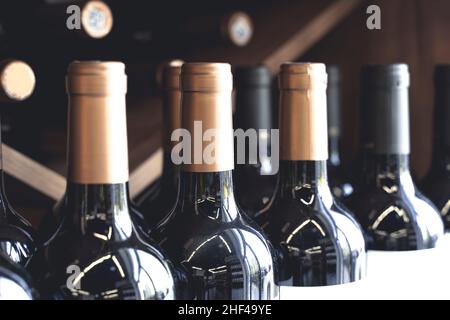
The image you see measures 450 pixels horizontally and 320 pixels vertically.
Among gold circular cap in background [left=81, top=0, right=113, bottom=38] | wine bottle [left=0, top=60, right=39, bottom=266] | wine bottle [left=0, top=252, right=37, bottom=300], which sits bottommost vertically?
wine bottle [left=0, top=252, right=37, bottom=300]

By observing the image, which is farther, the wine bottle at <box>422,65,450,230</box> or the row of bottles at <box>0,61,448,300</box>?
the wine bottle at <box>422,65,450,230</box>

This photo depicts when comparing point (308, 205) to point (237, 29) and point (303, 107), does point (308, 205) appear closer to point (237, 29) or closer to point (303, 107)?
point (303, 107)

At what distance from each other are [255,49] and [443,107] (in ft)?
0.78

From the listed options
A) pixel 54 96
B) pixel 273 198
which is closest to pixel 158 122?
pixel 54 96

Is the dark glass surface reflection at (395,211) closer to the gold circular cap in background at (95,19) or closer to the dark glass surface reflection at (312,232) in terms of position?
the dark glass surface reflection at (312,232)

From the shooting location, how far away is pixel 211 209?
1.85ft

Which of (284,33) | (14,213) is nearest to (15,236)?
(14,213)

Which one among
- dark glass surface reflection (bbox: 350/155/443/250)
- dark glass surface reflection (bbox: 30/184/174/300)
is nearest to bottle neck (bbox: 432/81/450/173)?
dark glass surface reflection (bbox: 350/155/443/250)

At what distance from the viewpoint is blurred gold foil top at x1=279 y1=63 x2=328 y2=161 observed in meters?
0.59

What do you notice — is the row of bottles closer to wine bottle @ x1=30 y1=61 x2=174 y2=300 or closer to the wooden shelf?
wine bottle @ x1=30 y1=61 x2=174 y2=300

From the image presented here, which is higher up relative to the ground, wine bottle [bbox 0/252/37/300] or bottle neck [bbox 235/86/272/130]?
bottle neck [bbox 235/86/272/130]

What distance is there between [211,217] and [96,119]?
133 millimetres

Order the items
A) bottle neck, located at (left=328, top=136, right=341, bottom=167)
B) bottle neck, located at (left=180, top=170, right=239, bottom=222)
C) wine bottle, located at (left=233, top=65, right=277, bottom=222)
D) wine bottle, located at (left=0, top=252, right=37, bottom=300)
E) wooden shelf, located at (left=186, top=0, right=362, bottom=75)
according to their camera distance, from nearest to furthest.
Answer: wine bottle, located at (left=0, top=252, right=37, bottom=300), bottle neck, located at (left=180, top=170, right=239, bottom=222), wine bottle, located at (left=233, top=65, right=277, bottom=222), wooden shelf, located at (left=186, top=0, right=362, bottom=75), bottle neck, located at (left=328, top=136, right=341, bottom=167)

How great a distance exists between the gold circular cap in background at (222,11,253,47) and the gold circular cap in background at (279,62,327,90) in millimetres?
269
